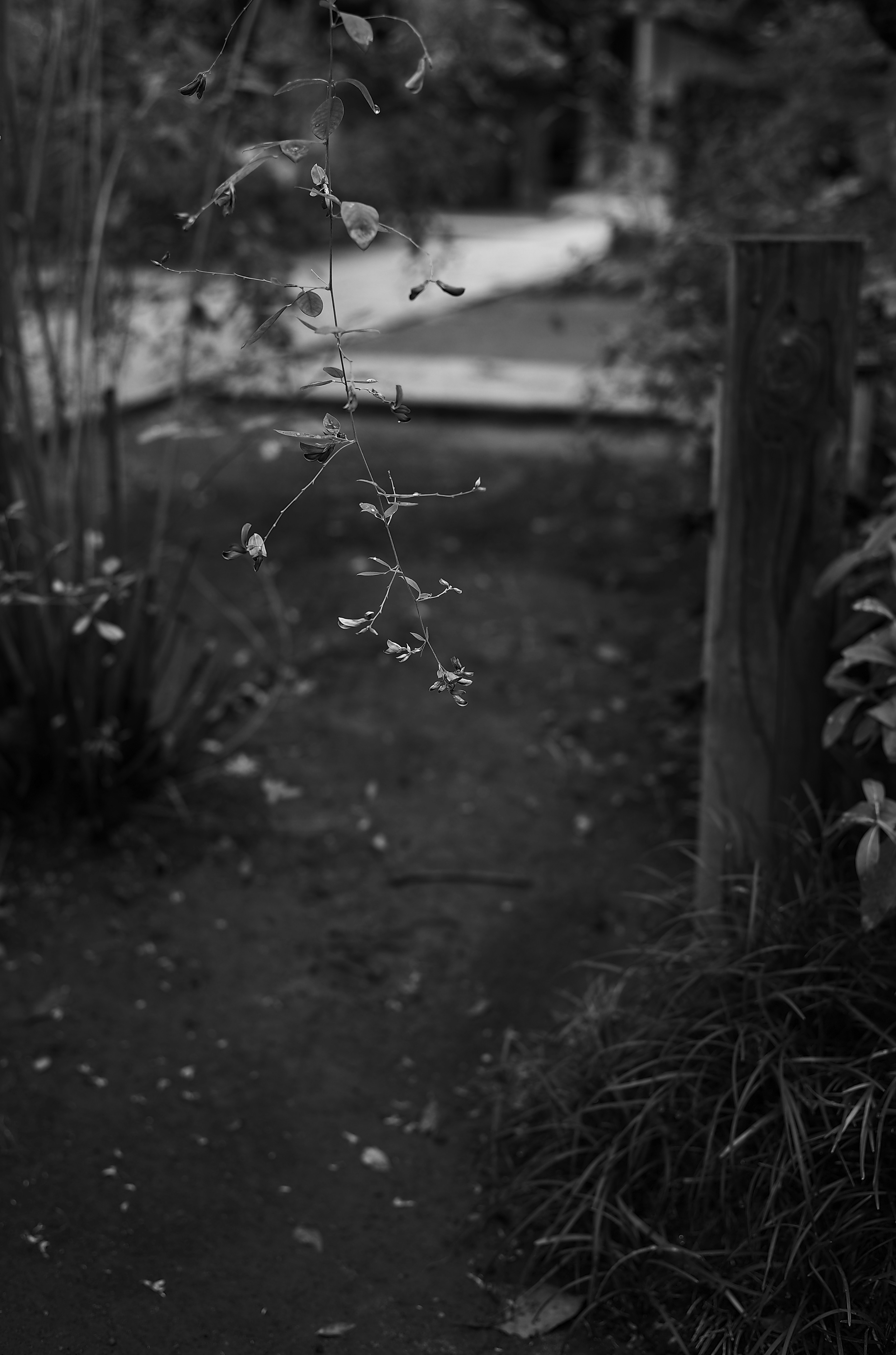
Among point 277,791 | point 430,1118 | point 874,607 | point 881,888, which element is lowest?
point 430,1118

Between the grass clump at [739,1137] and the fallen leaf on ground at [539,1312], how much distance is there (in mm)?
32

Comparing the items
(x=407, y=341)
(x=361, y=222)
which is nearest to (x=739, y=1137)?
(x=361, y=222)

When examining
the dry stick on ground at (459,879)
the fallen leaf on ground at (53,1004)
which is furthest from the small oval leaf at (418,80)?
the dry stick on ground at (459,879)

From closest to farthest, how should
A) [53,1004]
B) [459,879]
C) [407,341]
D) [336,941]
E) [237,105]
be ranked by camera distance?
[53,1004], [336,941], [459,879], [237,105], [407,341]

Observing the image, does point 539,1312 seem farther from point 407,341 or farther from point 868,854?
point 407,341

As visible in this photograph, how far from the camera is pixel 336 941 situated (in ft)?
10.5

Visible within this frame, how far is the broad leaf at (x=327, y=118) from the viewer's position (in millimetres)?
1496

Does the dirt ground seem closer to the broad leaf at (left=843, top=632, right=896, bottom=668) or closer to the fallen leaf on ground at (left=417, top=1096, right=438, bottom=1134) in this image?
the fallen leaf on ground at (left=417, top=1096, right=438, bottom=1134)

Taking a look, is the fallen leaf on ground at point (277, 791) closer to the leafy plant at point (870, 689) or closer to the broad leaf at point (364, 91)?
the leafy plant at point (870, 689)

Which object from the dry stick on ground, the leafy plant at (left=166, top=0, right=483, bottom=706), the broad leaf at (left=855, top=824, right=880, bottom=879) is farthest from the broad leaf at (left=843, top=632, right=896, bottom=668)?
the dry stick on ground

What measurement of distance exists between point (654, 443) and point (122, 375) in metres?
2.52

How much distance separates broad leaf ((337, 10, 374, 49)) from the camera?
1368 millimetres

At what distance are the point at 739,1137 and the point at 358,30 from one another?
156 cm

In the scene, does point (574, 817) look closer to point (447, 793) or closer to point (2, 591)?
point (447, 793)
